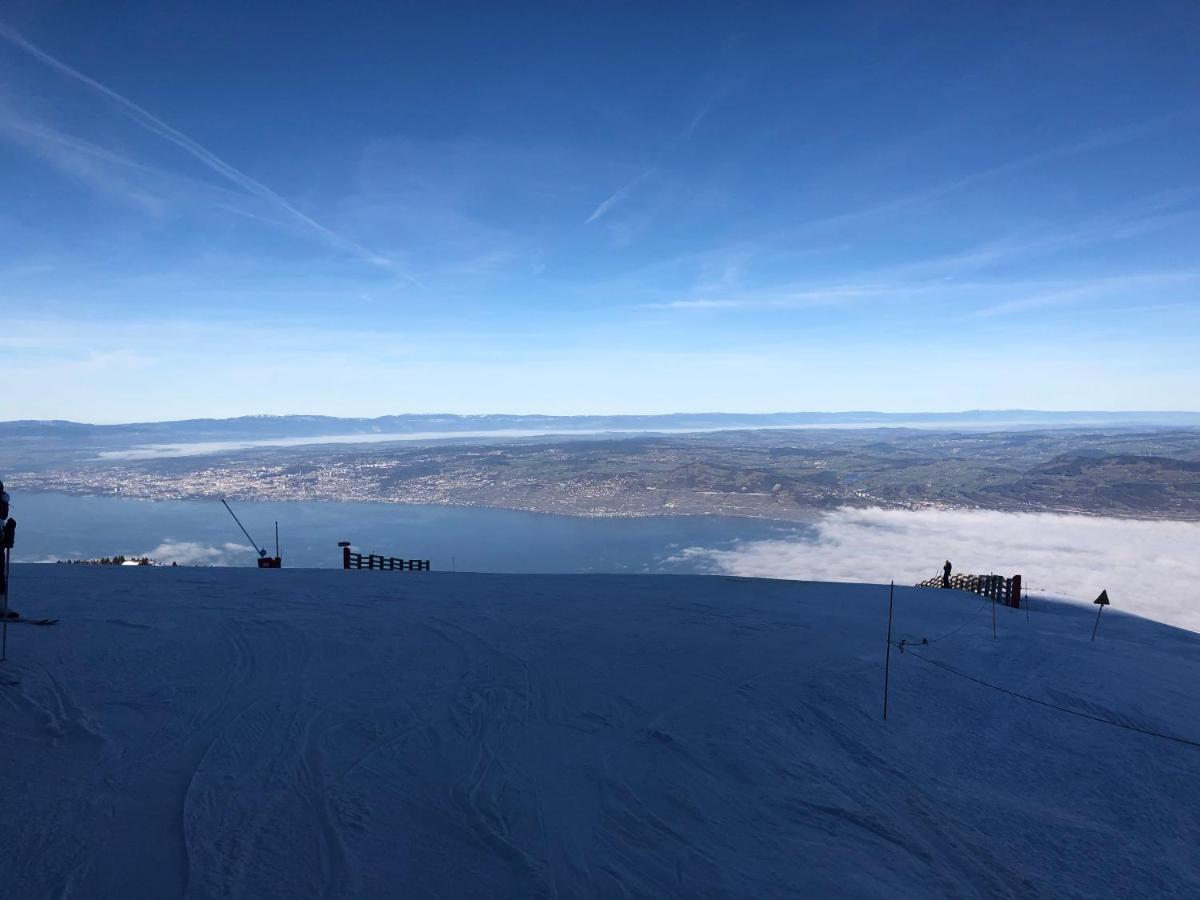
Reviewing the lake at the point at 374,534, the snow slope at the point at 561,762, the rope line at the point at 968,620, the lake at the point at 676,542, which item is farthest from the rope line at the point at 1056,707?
the lake at the point at 374,534

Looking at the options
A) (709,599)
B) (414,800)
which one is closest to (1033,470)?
(709,599)

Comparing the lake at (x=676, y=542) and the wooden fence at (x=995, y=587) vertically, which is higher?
the wooden fence at (x=995, y=587)

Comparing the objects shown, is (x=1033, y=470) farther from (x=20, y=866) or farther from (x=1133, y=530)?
(x=20, y=866)

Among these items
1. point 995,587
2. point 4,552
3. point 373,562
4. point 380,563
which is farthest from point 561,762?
point 373,562

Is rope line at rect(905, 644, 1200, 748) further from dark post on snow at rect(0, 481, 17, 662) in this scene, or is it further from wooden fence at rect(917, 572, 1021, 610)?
dark post on snow at rect(0, 481, 17, 662)

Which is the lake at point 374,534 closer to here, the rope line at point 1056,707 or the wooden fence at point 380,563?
the wooden fence at point 380,563
